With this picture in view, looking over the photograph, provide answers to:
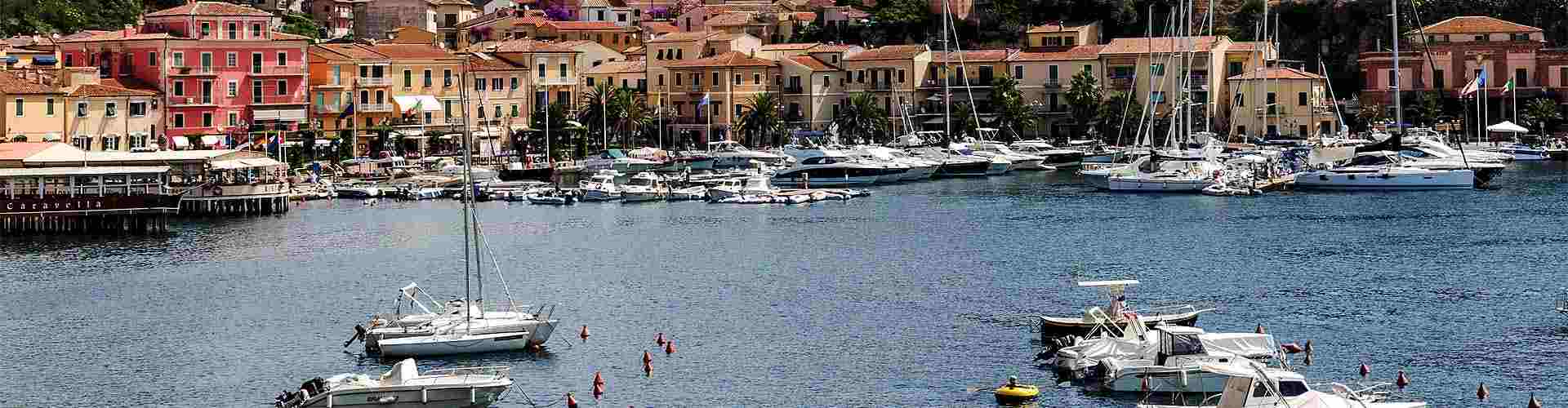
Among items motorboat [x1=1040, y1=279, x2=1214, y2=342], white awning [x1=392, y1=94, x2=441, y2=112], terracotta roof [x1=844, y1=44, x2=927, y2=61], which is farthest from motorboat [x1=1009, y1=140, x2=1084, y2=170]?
motorboat [x1=1040, y1=279, x2=1214, y2=342]

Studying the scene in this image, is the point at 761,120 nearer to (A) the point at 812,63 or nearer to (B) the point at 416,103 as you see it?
(A) the point at 812,63

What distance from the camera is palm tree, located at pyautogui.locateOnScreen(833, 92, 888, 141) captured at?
13438 cm

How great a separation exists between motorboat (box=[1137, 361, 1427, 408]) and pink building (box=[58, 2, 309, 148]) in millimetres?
80868

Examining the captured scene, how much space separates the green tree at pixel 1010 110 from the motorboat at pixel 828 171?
2249cm

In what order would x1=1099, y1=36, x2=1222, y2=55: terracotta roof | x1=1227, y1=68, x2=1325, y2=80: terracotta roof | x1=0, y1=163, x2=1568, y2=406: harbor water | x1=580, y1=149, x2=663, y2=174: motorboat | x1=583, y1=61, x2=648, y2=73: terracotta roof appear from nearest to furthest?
x1=0, y1=163, x2=1568, y2=406: harbor water, x1=580, y1=149, x2=663, y2=174: motorboat, x1=1227, y1=68, x2=1325, y2=80: terracotta roof, x1=1099, y1=36, x2=1222, y2=55: terracotta roof, x1=583, y1=61, x2=648, y2=73: terracotta roof

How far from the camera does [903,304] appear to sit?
58812 millimetres

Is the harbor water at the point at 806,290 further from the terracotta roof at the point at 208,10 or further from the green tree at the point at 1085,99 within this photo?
the green tree at the point at 1085,99

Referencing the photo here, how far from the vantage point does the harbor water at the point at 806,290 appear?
47531 mm

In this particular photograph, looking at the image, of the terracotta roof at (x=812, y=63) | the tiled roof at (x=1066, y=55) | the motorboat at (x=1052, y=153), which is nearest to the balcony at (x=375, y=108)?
the terracotta roof at (x=812, y=63)

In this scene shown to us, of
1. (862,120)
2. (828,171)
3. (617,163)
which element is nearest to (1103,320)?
(828,171)

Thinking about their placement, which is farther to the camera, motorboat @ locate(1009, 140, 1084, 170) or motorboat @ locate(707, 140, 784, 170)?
motorboat @ locate(1009, 140, 1084, 170)

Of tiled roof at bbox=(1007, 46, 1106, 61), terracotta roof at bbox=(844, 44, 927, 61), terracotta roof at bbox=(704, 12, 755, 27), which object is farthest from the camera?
terracotta roof at bbox=(704, 12, 755, 27)

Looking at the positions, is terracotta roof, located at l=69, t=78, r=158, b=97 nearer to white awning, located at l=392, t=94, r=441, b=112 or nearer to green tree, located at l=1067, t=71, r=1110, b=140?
white awning, located at l=392, t=94, r=441, b=112

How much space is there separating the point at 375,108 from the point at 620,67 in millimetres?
23500
